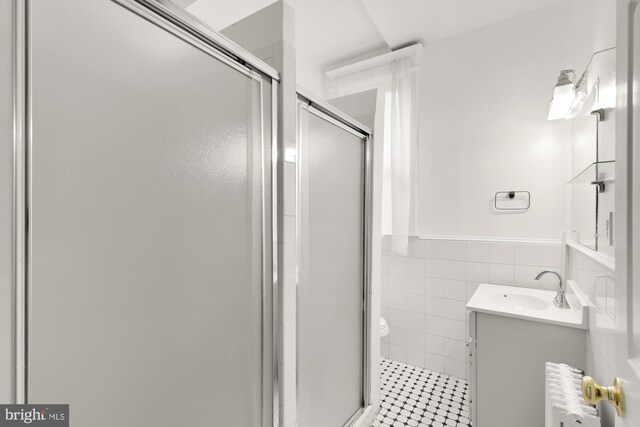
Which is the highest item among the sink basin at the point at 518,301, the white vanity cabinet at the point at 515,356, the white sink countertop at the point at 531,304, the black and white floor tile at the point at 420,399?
the white sink countertop at the point at 531,304

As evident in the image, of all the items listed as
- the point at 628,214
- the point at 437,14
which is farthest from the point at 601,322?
the point at 437,14

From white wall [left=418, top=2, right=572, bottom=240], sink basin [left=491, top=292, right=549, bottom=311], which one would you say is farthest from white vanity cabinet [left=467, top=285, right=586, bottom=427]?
white wall [left=418, top=2, right=572, bottom=240]

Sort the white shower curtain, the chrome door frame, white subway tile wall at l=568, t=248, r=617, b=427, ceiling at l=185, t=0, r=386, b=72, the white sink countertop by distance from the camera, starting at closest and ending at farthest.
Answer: white subway tile wall at l=568, t=248, r=617, b=427 < the white sink countertop < the chrome door frame < ceiling at l=185, t=0, r=386, b=72 < the white shower curtain

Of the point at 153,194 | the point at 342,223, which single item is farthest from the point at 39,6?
the point at 342,223

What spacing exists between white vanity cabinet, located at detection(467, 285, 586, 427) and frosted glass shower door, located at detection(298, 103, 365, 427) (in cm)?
67

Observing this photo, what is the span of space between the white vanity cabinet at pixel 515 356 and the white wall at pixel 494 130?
30.9 inches

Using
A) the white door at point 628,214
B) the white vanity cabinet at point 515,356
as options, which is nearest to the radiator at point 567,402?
the white vanity cabinet at point 515,356

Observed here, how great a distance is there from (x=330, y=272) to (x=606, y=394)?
43.4 inches

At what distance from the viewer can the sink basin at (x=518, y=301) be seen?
1902 millimetres

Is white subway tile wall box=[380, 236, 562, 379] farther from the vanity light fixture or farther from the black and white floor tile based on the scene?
the vanity light fixture

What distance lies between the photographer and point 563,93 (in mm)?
1591

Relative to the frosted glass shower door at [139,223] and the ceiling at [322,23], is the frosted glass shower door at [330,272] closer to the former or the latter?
the frosted glass shower door at [139,223]

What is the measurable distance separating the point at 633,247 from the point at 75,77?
113 cm

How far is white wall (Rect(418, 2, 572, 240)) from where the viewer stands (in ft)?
6.88
